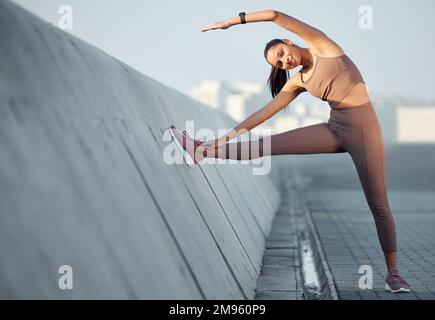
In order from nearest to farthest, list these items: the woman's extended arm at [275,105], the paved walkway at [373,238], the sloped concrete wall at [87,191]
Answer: the sloped concrete wall at [87,191] → the woman's extended arm at [275,105] → the paved walkway at [373,238]

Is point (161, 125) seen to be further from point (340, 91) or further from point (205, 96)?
point (205, 96)

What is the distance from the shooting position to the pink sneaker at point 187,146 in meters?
4.47

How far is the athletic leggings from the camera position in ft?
14.5

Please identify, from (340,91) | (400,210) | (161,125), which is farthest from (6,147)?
(400,210)

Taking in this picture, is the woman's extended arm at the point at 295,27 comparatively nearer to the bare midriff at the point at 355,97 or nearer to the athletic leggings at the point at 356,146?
the bare midriff at the point at 355,97

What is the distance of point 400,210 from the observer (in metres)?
12.2

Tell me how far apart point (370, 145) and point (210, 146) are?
1163 mm

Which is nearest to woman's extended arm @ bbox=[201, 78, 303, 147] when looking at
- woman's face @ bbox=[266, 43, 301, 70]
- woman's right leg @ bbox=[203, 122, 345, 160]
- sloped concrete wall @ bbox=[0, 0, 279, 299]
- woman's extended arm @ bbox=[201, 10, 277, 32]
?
woman's right leg @ bbox=[203, 122, 345, 160]

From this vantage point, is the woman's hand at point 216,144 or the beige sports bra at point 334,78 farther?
the woman's hand at point 216,144

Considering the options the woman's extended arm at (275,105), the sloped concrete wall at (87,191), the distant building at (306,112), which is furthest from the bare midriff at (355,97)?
the distant building at (306,112)

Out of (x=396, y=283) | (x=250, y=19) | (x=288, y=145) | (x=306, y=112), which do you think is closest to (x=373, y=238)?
(x=396, y=283)

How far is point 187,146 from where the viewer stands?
4.47m

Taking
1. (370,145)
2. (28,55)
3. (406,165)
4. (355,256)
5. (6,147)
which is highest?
(28,55)

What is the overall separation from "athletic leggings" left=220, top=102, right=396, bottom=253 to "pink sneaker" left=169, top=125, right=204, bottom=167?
220 mm
